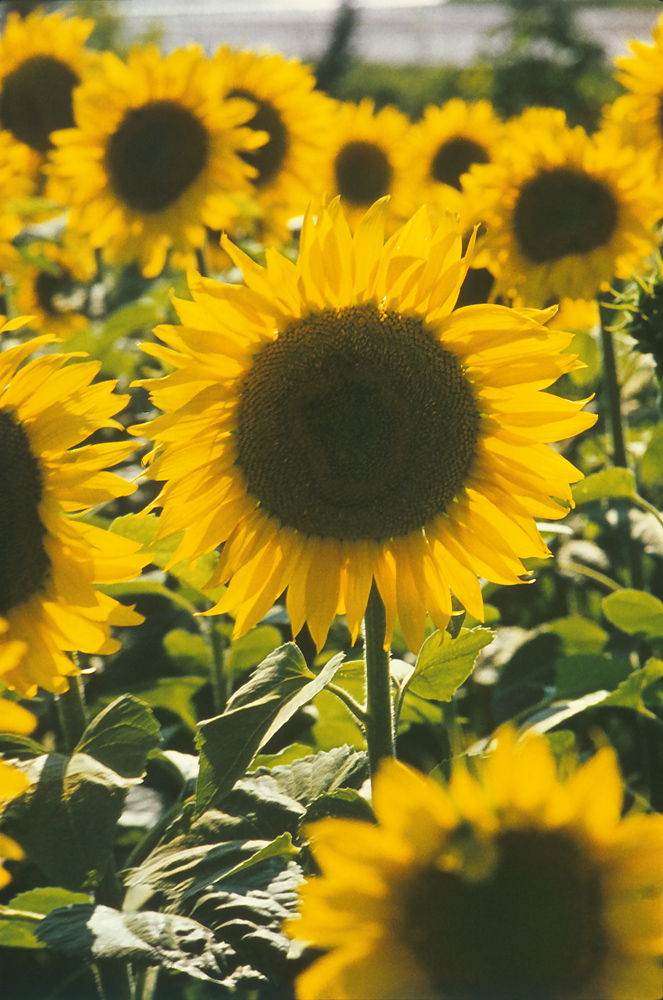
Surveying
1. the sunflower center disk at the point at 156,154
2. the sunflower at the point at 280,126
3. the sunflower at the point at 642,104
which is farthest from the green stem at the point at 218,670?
the sunflower at the point at 280,126

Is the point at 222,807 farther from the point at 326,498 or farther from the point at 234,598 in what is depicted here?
the point at 326,498

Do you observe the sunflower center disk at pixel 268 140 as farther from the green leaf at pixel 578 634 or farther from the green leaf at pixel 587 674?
the green leaf at pixel 587 674

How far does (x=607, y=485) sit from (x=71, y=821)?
97cm

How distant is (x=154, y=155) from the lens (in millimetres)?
2846

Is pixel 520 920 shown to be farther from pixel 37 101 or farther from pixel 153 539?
pixel 37 101

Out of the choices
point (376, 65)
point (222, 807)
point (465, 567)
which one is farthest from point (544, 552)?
point (376, 65)

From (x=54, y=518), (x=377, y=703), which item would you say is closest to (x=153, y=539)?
(x=54, y=518)

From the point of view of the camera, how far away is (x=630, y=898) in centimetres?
78

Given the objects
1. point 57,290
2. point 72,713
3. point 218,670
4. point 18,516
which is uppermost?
point 18,516

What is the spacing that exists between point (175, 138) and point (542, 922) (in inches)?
99.0

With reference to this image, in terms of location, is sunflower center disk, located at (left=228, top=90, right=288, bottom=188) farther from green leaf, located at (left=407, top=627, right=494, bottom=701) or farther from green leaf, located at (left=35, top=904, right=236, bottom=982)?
green leaf, located at (left=35, top=904, right=236, bottom=982)

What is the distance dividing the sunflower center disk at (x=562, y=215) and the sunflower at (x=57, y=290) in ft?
→ 5.85

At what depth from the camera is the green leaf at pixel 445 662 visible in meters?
1.26

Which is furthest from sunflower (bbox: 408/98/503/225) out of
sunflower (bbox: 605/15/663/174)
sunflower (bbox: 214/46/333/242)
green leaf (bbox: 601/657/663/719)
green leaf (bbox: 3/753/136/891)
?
green leaf (bbox: 3/753/136/891)
